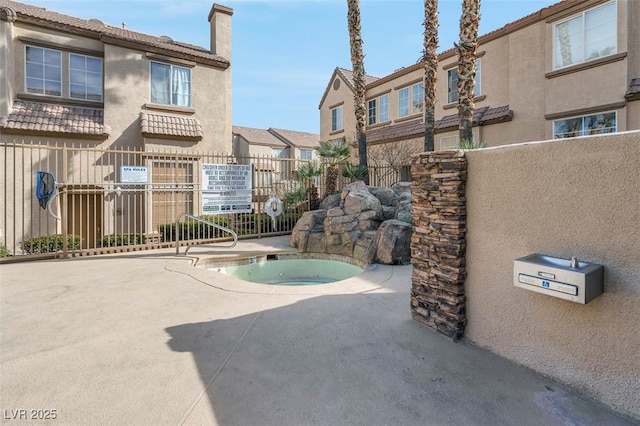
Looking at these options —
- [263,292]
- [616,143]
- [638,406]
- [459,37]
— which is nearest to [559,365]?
[638,406]

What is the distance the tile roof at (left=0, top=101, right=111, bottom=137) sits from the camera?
469 inches

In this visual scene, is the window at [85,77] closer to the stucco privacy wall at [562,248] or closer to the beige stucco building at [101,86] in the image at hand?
the beige stucco building at [101,86]

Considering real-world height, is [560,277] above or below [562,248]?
below

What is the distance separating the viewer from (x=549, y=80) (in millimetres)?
13281

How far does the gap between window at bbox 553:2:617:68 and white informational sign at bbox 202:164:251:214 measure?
13.1 metres

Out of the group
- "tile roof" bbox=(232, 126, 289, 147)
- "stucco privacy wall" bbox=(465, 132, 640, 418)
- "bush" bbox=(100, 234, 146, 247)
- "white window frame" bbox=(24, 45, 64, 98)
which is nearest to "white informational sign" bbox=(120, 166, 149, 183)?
"bush" bbox=(100, 234, 146, 247)

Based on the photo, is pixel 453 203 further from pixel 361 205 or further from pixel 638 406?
pixel 361 205

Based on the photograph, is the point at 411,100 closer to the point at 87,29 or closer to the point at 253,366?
the point at 87,29

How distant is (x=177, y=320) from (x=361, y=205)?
6408mm

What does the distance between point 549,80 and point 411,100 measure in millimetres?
7570

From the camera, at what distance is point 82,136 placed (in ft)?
42.4

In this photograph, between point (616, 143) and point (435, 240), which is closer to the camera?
point (616, 143)

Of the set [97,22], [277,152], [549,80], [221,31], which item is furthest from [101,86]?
[277,152]

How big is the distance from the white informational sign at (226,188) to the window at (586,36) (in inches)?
514
